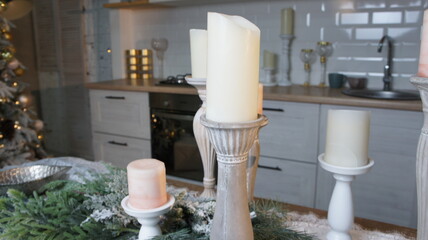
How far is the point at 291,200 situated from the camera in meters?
2.32

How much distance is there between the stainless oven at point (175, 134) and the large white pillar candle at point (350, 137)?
6.16ft

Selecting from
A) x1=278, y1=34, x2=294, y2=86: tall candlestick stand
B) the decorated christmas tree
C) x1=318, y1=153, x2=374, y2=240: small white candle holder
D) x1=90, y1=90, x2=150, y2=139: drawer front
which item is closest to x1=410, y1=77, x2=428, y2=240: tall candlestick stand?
x1=318, y1=153, x2=374, y2=240: small white candle holder

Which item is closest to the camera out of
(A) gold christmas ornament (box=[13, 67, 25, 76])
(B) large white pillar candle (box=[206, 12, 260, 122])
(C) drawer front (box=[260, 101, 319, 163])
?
(B) large white pillar candle (box=[206, 12, 260, 122])

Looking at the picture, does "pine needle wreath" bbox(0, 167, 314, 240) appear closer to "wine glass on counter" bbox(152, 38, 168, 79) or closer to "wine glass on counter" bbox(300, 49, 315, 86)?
"wine glass on counter" bbox(300, 49, 315, 86)

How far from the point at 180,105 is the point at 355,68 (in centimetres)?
126

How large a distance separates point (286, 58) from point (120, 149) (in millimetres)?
1499

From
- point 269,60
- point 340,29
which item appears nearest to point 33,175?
point 269,60

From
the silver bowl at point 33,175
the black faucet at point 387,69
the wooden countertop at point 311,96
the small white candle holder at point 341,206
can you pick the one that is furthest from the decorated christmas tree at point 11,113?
the black faucet at point 387,69

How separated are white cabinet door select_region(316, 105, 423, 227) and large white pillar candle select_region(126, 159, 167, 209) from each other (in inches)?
65.0

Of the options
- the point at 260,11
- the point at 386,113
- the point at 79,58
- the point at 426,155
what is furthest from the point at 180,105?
the point at 426,155

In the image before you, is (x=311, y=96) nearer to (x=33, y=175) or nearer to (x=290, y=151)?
(x=290, y=151)

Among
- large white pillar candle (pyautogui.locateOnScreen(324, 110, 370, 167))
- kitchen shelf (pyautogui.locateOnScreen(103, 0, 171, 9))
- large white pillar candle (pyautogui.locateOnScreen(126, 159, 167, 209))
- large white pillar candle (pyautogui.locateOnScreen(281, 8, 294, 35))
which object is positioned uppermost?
kitchen shelf (pyautogui.locateOnScreen(103, 0, 171, 9))

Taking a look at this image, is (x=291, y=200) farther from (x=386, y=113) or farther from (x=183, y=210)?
(x=183, y=210)

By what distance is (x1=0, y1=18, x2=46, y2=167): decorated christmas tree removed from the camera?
247 centimetres
